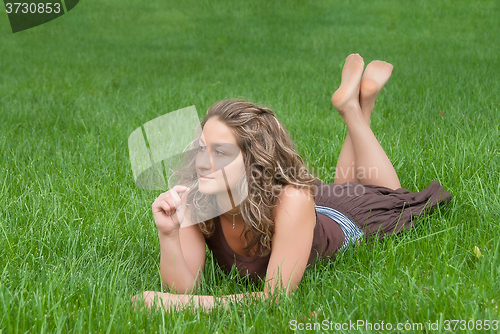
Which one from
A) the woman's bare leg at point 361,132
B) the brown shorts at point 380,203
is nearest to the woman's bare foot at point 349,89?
the woman's bare leg at point 361,132

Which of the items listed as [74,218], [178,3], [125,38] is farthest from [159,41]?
[74,218]

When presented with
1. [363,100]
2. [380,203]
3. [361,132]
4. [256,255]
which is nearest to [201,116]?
[363,100]

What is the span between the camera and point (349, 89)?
2.86 meters

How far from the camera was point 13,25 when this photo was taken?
440 inches

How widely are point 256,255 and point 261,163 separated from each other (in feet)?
1.34

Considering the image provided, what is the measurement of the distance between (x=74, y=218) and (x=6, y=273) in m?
0.56

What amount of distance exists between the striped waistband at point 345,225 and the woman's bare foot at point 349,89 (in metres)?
0.62

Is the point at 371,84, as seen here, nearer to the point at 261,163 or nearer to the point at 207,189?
the point at 261,163

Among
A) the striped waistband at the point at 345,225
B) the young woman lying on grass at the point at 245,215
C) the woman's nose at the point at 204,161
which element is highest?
the woman's nose at the point at 204,161

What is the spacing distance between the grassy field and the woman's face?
1.35 ft

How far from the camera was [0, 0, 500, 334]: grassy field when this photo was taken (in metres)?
1.59

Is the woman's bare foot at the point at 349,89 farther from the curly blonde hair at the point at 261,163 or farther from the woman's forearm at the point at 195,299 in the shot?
the woman's forearm at the point at 195,299

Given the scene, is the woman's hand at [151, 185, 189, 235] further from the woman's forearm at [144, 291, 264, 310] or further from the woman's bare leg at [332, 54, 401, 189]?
the woman's bare leg at [332, 54, 401, 189]

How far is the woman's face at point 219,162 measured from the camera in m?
1.79
